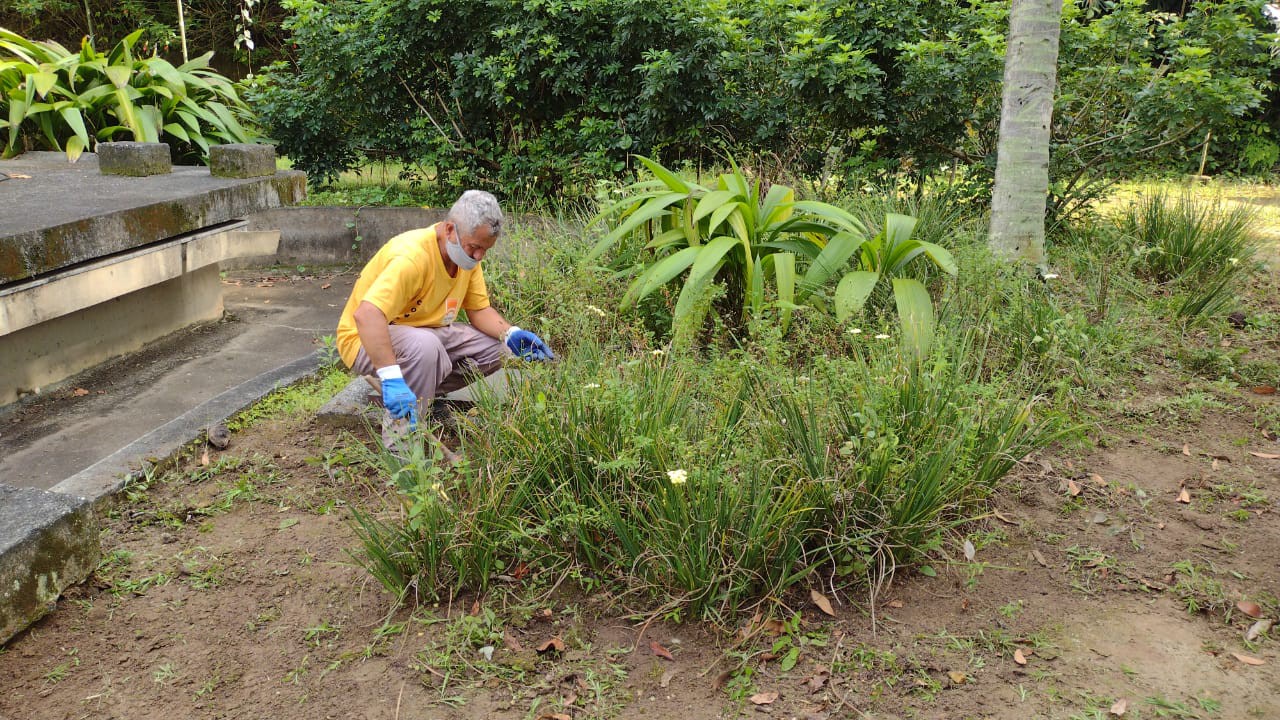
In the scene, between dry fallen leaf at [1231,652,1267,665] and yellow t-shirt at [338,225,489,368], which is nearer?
dry fallen leaf at [1231,652,1267,665]

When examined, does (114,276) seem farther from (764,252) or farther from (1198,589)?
(1198,589)

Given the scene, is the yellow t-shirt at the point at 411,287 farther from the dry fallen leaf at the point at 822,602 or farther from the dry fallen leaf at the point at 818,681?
the dry fallen leaf at the point at 818,681

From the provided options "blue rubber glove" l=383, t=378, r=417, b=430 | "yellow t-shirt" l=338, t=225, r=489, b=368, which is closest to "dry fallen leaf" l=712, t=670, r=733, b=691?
"blue rubber glove" l=383, t=378, r=417, b=430

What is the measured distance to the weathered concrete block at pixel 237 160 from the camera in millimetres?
5734

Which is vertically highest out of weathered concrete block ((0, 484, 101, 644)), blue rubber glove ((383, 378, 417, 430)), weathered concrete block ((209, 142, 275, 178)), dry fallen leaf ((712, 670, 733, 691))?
weathered concrete block ((209, 142, 275, 178))

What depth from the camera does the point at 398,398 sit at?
3369 mm

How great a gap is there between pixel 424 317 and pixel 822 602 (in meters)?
2.05

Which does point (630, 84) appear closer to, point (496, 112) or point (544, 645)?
point (496, 112)

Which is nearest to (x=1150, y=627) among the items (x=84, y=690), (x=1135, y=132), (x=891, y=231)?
(x=891, y=231)

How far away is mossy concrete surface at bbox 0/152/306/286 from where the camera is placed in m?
4.01

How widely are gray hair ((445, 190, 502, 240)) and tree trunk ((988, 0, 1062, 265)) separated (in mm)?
2506

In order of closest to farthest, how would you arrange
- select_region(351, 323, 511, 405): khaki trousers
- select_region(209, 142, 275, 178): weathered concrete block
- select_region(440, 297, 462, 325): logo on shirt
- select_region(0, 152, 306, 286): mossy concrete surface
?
1. select_region(351, 323, 511, 405): khaki trousers
2. select_region(440, 297, 462, 325): logo on shirt
3. select_region(0, 152, 306, 286): mossy concrete surface
4. select_region(209, 142, 275, 178): weathered concrete block

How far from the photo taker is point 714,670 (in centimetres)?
242

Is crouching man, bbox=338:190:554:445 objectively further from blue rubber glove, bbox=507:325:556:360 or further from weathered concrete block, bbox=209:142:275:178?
weathered concrete block, bbox=209:142:275:178
